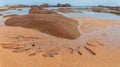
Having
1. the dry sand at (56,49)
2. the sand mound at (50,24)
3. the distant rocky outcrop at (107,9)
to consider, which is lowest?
the dry sand at (56,49)

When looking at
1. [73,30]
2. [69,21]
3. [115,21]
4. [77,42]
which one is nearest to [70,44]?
[77,42]

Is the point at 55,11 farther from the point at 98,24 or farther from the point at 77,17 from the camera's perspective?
the point at 98,24

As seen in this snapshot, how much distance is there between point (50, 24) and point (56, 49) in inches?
42.6

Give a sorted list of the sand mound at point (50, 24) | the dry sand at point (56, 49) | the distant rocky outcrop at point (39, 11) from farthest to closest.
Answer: the distant rocky outcrop at point (39, 11)
the sand mound at point (50, 24)
the dry sand at point (56, 49)

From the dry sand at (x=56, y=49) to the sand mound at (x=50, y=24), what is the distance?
5.9 inches

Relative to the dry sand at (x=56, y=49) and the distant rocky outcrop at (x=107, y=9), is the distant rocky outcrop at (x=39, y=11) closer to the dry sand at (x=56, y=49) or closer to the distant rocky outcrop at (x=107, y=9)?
the dry sand at (x=56, y=49)

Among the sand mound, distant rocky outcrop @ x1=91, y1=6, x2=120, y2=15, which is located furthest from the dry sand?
distant rocky outcrop @ x1=91, y1=6, x2=120, y2=15

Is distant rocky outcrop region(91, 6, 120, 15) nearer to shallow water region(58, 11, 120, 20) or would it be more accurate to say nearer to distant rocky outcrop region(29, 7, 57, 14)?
shallow water region(58, 11, 120, 20)

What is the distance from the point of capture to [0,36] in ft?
17.3

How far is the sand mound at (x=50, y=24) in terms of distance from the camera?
18.1 ft

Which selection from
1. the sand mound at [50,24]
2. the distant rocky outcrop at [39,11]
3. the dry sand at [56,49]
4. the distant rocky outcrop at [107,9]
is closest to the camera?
the dry sand at [56,49]

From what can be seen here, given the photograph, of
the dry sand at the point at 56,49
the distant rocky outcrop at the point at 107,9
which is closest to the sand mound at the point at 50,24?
the dry sand at the point at 56,49

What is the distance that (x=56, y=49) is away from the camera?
4758mm

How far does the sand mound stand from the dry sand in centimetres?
15
